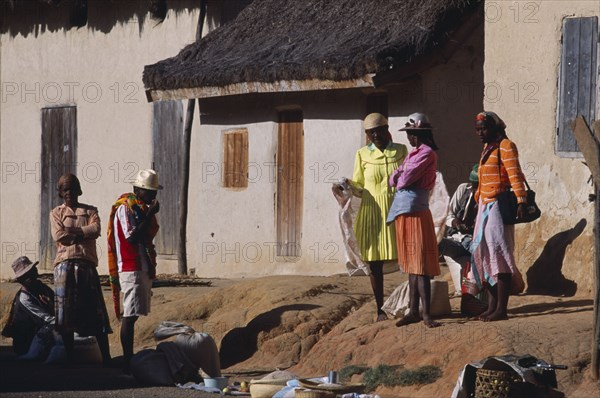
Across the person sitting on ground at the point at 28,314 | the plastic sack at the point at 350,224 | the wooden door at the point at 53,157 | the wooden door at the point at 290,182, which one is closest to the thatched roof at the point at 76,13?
the wooden door at the point at 53,157

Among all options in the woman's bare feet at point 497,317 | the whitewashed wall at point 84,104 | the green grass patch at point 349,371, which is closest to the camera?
the green grass patch at point 349,371

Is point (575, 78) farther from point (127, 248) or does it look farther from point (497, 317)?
point (127, 248)

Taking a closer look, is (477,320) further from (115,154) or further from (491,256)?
(115,154)

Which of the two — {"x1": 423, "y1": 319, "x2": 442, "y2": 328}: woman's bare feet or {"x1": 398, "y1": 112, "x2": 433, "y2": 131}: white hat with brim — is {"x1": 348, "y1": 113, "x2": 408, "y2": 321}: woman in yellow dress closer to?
{"x1": 398, "y1": 112, "x2": 433, "y2": 131}: white hat with brim

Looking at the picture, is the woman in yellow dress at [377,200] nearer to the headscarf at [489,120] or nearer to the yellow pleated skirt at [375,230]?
the yellow pleated skirt at [375,230]

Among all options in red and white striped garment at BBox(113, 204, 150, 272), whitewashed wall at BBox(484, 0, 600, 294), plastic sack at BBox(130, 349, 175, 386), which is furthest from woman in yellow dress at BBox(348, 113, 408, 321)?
plastic sack at BBox(130, 349, 175, 386)

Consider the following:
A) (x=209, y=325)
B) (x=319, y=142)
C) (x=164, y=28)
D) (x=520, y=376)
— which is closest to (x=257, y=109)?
A: (x=319, y=142)

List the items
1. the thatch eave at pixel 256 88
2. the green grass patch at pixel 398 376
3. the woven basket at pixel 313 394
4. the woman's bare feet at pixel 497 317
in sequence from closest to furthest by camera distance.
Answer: the woven basket at pixel 313 394 → the green grass patch at pixel 398 376 → the woman's bare feet at pixel 497 317 → the thatch eave at pixel 256 88

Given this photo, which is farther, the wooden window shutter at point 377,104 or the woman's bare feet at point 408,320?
the wooden window shutter at point 377,104

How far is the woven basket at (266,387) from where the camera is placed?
1041 cm

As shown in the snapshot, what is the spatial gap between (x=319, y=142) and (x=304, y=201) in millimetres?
805

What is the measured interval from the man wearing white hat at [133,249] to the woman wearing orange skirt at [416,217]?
215 cm

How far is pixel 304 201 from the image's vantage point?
17.5m

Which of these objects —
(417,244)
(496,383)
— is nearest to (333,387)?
(496,383)
